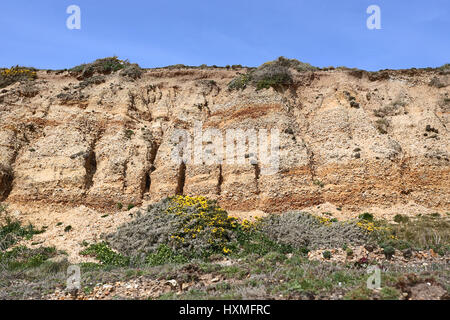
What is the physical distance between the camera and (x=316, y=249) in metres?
14.4

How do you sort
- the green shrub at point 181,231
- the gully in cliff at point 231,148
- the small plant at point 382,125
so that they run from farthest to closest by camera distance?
the small plant at point 382,125 < the gully in cliff at point 231,148 < the green shrub at point 181,231

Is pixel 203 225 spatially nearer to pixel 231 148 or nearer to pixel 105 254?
pixel 105 254

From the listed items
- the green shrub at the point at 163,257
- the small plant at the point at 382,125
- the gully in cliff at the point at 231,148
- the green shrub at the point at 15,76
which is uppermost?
the green shrub at the point at 15,76

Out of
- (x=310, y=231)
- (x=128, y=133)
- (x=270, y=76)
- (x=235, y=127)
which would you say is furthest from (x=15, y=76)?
(x=310, y=231)

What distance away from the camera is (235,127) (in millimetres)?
22641

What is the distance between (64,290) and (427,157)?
19093mm

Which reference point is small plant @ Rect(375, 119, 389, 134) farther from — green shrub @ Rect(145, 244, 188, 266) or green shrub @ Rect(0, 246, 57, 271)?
green shrub @ Rect(0, 246, 57, 271)

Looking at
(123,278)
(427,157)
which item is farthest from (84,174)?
(427,157)

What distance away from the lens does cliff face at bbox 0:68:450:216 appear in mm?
19031

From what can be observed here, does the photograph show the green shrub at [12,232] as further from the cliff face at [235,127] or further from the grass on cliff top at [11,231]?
the cliff face at [235,127]

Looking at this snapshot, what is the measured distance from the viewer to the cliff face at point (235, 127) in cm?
1903

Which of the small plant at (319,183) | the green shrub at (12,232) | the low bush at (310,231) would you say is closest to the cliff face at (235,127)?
the small plant at (319,183)

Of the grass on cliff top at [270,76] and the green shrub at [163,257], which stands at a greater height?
the grass on cliff top at [270,76]
